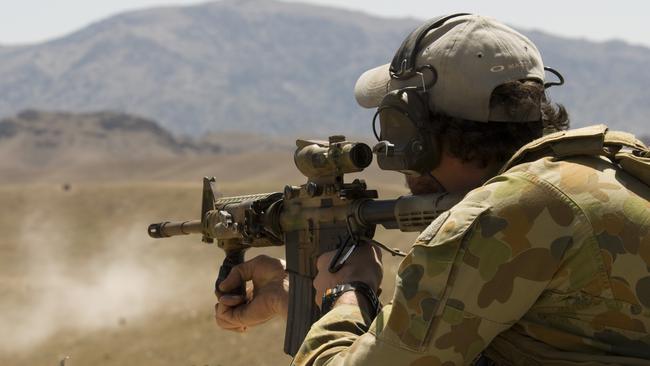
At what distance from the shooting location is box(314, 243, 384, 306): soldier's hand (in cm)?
343

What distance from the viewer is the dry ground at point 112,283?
16172mm

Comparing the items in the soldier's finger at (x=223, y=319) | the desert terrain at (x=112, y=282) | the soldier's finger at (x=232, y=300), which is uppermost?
the soldier's finger at (x=232, y=300)

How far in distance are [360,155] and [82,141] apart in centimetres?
11019

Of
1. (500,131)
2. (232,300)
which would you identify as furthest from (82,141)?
(500,131)

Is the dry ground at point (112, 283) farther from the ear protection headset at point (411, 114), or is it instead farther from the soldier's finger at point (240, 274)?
the ear protection headset at point (411, 114)

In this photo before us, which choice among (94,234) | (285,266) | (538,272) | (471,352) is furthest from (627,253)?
(94,234)

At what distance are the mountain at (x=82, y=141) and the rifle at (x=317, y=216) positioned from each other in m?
99.5

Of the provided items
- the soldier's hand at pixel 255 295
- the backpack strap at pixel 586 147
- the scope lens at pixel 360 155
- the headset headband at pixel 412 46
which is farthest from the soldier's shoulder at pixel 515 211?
the soldier's hand at pixel 255 295

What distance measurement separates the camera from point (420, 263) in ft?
8.66

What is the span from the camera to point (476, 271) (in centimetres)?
257

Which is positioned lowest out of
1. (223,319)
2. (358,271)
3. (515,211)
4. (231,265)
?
(223,319)

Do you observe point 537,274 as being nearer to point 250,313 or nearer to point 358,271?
point 358,271

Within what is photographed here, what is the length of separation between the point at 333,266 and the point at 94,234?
3321 centimetres

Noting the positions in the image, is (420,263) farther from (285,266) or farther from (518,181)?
(285,266)
